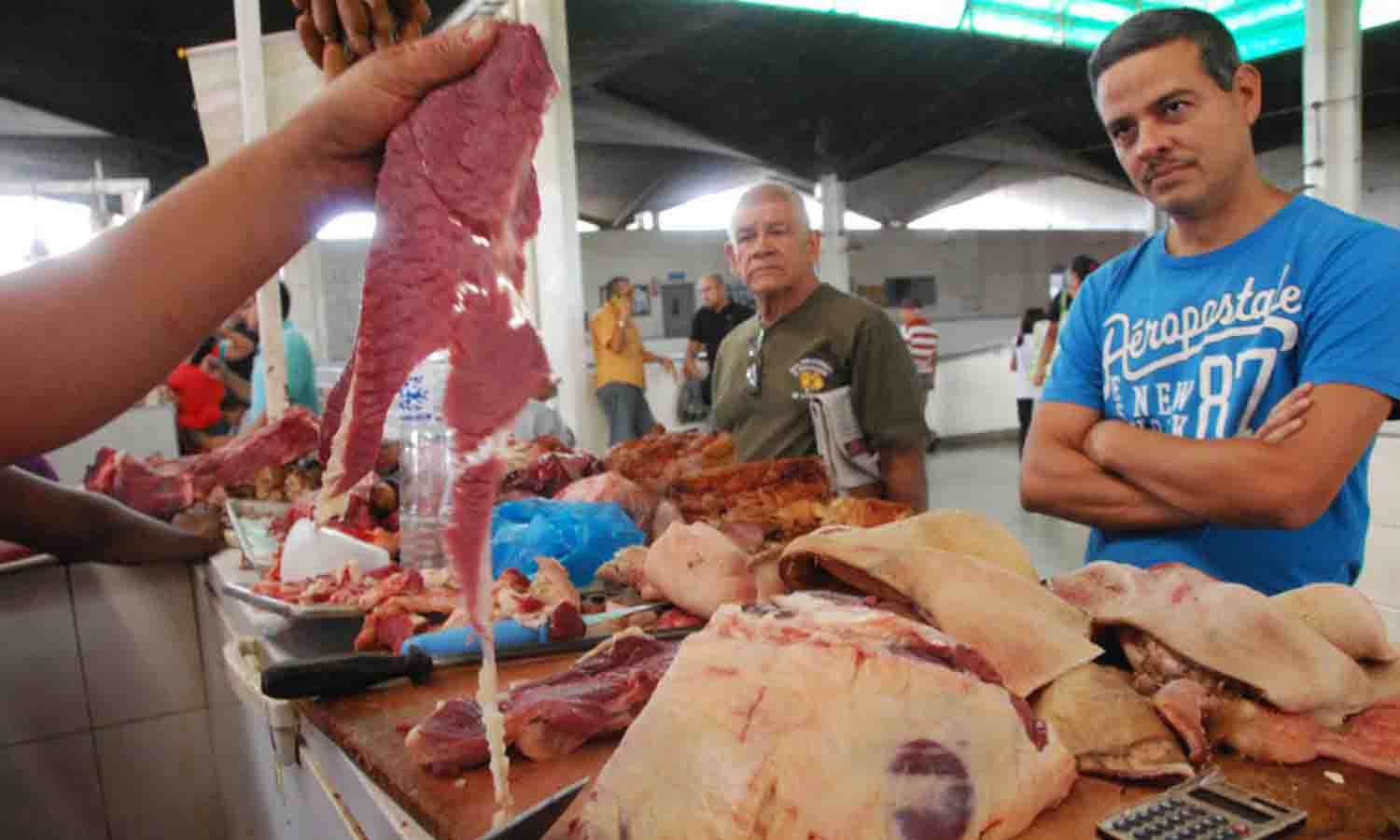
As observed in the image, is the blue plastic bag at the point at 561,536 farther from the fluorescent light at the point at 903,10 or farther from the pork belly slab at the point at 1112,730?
the fluorescent light at the point at 903,10

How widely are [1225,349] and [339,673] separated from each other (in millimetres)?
1847

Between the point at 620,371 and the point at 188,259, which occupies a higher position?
the point at 188,259

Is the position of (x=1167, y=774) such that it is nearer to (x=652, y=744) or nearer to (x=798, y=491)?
(x=652, y=744)

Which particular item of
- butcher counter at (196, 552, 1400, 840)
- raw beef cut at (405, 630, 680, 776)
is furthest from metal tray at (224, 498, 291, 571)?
raw beef cut at (405, 630, 680, 776)

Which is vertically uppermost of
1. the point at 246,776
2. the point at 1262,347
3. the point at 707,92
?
the point at 707,92

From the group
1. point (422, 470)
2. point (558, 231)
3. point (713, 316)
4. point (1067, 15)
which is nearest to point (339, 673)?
Answer: point (422, 470)

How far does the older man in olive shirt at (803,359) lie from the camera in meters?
3.35

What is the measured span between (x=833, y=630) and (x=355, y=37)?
1.08 metres

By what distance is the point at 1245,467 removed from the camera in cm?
189

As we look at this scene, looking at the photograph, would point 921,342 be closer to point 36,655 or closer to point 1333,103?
point 1333,103

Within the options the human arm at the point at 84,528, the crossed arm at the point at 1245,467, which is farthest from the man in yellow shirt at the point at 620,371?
the crossed arm at the point at 1245,467

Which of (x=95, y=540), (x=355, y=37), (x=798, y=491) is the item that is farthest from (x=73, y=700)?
(x=355, y=37)

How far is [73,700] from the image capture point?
3391 mm

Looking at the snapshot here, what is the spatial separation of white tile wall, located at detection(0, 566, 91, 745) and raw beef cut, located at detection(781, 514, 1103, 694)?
302 cm
